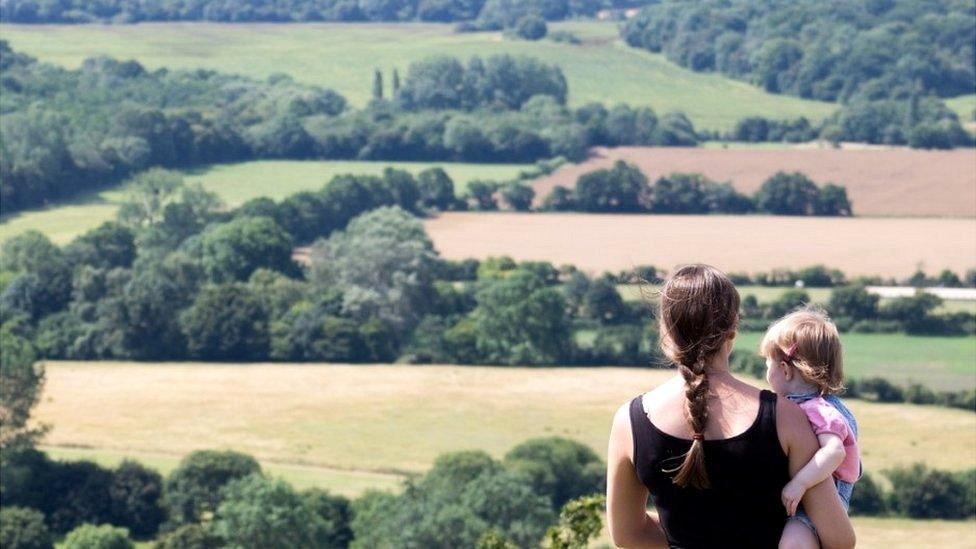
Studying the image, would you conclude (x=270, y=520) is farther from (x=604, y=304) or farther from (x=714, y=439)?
(x=714, y=439)

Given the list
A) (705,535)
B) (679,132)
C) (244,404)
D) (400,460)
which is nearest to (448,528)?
(400,460)

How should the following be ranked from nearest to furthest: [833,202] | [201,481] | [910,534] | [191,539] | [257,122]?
[910,534]
[191,539]
[201,481]
[833,202]
[257,122]

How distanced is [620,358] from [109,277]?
18456mm

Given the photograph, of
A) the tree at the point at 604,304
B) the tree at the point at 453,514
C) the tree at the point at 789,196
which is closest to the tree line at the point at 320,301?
the tree at the point at 604,304

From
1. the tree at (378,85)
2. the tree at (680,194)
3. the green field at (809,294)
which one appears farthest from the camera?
the tree at (378,85)

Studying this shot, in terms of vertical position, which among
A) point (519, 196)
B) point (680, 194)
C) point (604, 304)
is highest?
point (604, 304)

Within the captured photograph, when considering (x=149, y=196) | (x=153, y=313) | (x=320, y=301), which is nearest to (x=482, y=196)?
(x=149, y=196)

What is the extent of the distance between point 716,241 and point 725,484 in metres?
57.7

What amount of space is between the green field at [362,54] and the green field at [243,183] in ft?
61.1

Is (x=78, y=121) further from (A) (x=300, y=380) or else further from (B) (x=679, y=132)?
(A) (x=300, y=380)

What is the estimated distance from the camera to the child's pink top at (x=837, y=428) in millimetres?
5918

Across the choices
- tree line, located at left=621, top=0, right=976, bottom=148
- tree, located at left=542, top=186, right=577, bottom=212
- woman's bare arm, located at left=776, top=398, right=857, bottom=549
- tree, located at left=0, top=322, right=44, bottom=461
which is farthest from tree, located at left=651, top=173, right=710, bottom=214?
woman's bare arm, located at left=776, top=398, right=857, bottom=549

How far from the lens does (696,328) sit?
5859mm

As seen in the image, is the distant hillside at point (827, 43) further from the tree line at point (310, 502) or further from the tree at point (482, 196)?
the tree line at point (310, 502)
